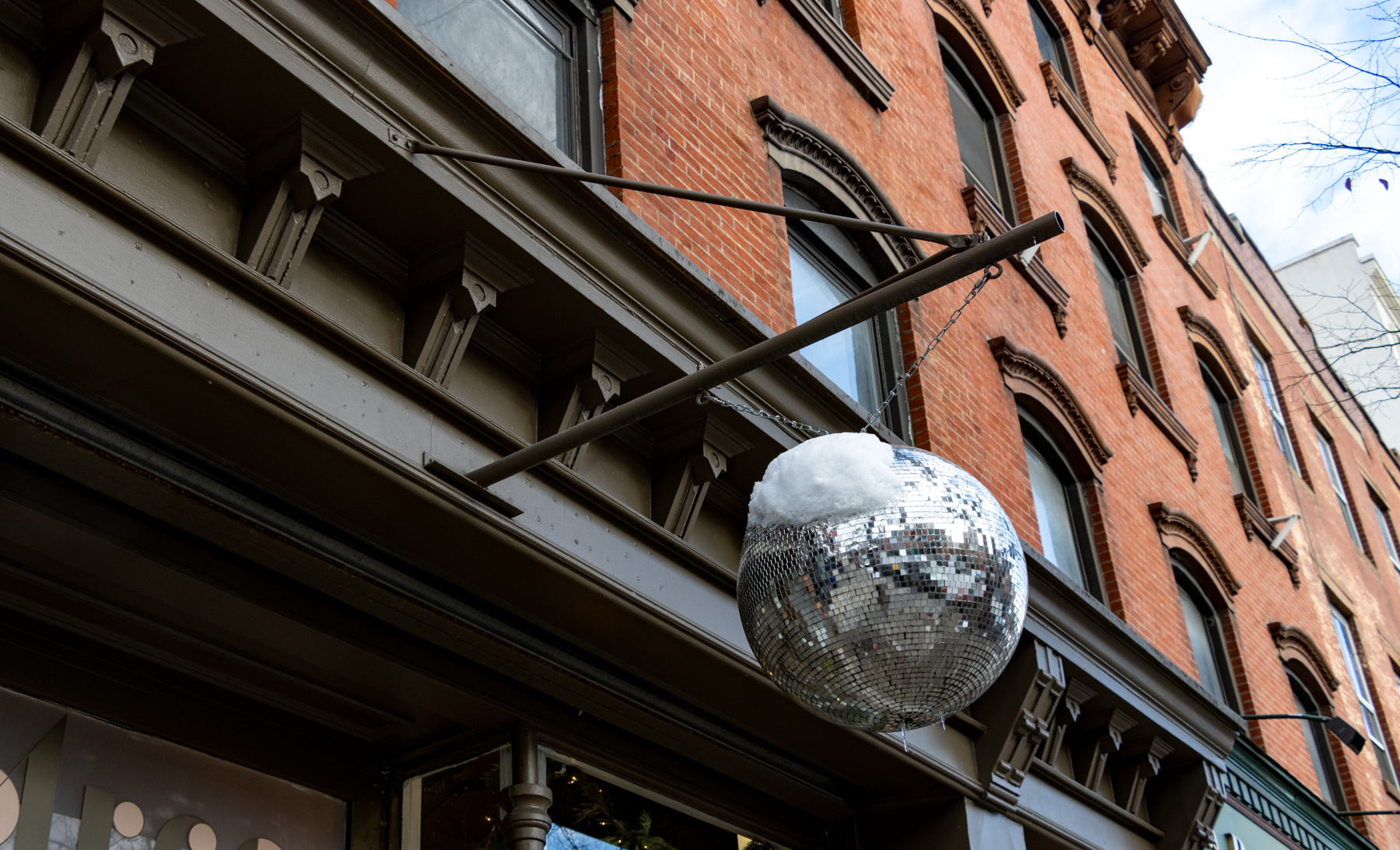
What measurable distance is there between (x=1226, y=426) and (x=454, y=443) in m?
14.1

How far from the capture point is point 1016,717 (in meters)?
6.82

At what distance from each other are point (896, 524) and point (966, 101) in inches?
361

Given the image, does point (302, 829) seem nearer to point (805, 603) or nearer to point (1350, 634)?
point (805, 603)

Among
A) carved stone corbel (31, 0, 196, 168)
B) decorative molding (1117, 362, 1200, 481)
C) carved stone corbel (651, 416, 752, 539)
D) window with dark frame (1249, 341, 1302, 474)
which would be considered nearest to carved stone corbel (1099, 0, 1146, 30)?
window with dark frame (1249, 341, 1302, 474)

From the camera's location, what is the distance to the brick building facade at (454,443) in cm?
361

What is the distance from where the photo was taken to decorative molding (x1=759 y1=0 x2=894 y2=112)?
27.8 feet

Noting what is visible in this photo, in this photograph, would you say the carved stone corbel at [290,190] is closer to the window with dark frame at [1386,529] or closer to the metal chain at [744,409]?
the metal chain at [744,409]

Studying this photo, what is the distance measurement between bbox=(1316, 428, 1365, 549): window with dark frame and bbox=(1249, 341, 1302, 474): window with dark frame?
1.97 m

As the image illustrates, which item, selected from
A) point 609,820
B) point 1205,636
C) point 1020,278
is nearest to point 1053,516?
point 1020,278

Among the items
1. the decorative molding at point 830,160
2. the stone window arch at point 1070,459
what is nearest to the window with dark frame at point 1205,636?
the stone window arch at point 1070,459

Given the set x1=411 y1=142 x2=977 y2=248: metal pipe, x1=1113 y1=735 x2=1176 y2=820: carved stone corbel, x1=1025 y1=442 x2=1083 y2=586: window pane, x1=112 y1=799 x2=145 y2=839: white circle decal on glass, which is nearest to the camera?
x1=411 y1=142 x2=977 y2=248: metal pipe

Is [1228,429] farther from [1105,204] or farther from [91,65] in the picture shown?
[91,65]

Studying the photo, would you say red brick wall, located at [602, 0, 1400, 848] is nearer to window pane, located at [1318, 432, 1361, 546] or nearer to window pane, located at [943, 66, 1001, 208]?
window pane, located at [943, 66, 1001, 208]

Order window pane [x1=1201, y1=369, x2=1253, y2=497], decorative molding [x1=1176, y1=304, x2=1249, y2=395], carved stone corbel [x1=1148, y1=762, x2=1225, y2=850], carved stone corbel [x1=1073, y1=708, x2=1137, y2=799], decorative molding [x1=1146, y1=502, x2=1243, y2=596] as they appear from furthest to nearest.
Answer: window pane [x1=1201, y1=369, x2=1253, y2=497], decorative molding [x1=1176, y1=304, x2=1249, y2=395], decorative molding [x1=1146, y1=502, x2=1243, y2=596], carved stone corbel [x1=1148, y1=762, x2=1225, y2=850], carved stone corbel [x1=1073, y1=708, x2=1137, y2=799]
